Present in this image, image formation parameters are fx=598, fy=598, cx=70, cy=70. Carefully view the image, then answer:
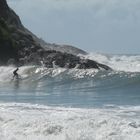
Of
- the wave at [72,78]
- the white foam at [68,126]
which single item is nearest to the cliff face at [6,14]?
the wave at [72,78]

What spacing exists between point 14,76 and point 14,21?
22.9m

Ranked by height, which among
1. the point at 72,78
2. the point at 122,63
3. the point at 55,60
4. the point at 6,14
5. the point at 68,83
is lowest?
the point at 68,83

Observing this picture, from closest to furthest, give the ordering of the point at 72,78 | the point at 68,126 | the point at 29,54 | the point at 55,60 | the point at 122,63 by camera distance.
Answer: the point at 68,126 < the point at 72,78 < the point at 55,60 < the point at 29,54 < the point at 122,63

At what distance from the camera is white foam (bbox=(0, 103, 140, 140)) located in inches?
506

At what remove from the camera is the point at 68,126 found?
44.1 ft

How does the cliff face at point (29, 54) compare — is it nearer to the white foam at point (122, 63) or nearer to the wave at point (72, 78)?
the wave at point (72, 78)

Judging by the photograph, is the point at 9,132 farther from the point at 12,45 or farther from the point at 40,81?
the point at 12,45

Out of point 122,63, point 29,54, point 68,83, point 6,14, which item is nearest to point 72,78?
point 68,83

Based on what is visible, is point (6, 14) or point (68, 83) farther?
point (6, 14)

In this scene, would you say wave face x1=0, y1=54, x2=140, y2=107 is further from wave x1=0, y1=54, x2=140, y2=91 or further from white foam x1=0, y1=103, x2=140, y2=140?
white foam x1=0, y1=103, x2=140, y2=140

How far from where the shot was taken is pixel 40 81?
114 feet

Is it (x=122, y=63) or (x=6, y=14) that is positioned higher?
(x=6, y=14)

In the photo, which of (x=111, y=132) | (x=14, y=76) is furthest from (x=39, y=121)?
(x=14, y=76)

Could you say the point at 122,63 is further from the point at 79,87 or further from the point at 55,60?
the point at 79,87
